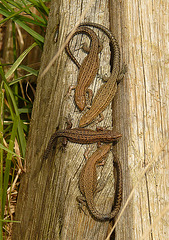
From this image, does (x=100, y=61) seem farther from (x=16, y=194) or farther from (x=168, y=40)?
(x=16, y=194)

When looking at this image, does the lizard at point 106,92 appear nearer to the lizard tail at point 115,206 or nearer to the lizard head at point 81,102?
the lizard head at point 81,102

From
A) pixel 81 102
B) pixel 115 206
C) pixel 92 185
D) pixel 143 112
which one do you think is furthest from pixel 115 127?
pixel 115 206

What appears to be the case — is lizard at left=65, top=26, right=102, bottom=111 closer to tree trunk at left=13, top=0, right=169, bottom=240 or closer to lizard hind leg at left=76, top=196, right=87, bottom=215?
tree trunk at left=13, top=0, right=169, bottom=240

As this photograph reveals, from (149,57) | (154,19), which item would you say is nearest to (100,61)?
(149,57)

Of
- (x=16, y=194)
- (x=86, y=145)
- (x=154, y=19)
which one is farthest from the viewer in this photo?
(x=16, y=194)

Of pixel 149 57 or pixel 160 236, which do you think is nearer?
pixel 160 236

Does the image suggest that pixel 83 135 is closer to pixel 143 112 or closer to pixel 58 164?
pixel 58 164

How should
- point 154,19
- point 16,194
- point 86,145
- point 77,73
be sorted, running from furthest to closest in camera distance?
1. point 16,194
2. point 154,19
3. point 77,73
4. point 86,145

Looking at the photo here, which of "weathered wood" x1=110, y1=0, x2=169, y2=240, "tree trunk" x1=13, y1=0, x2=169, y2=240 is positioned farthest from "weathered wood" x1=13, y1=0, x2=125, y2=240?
"weathered wood" x1=110, y1=0, x2=169, y2=240
